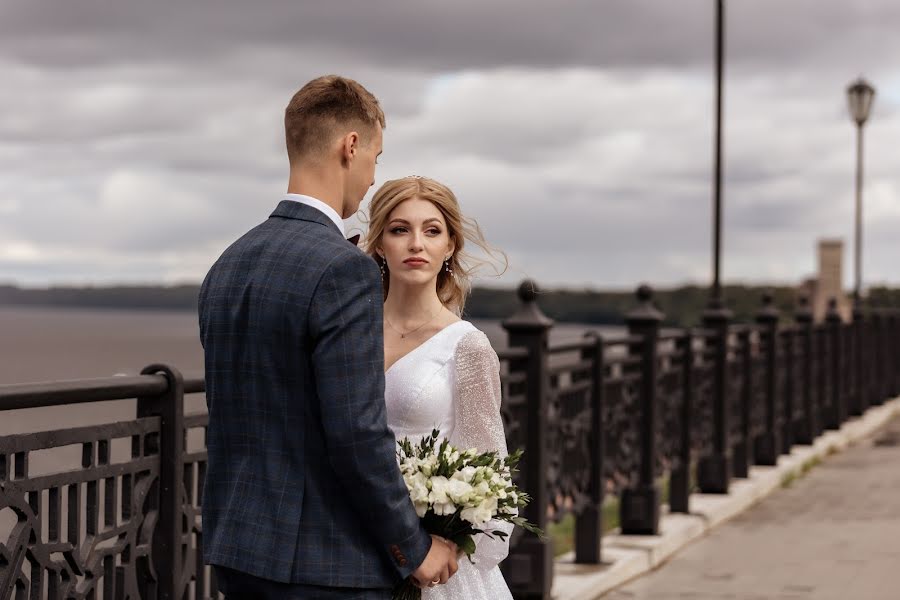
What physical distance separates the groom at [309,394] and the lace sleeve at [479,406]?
59 cm

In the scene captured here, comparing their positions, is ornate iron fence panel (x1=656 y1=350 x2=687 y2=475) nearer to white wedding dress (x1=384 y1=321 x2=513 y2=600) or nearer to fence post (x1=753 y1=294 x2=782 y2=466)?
fence post (x1=753 y1=294 x2=782 y2=466)

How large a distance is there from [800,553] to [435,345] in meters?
7.11

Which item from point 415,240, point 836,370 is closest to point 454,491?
point 415,240

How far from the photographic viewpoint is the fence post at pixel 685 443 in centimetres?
1150

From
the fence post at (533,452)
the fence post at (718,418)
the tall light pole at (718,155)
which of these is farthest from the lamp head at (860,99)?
the fence post at (533,452)

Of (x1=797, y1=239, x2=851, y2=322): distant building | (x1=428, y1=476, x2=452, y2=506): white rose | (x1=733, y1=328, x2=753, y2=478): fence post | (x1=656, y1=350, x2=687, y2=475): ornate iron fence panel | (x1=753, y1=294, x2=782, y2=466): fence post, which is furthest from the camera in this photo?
(x1=797, y1=239, x2=851, y2=322): distant building

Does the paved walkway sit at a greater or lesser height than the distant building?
lesser

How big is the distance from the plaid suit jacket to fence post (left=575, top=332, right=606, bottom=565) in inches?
231

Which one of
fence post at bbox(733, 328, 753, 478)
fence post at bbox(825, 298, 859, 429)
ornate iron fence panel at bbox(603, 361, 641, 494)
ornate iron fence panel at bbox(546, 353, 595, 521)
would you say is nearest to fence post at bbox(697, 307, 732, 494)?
fence post at bbox(733, 328, 753, 478)

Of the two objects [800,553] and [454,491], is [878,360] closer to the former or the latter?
[800,553]

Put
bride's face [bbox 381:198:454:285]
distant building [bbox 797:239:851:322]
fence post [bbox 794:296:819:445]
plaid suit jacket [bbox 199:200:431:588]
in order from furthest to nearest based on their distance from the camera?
1. distant building [bbox 797:239:851:322]
2. fence post [bbox 794:296:819:445]
3. bride's face [bbox 381:198:454:285]
4. plaid suit jacket [bbox 199:200:431:588]

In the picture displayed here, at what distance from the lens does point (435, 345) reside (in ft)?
13.1

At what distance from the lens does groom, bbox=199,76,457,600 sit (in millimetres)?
Answer: 3100

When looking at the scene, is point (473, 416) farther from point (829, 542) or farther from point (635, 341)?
point (829, 542)
